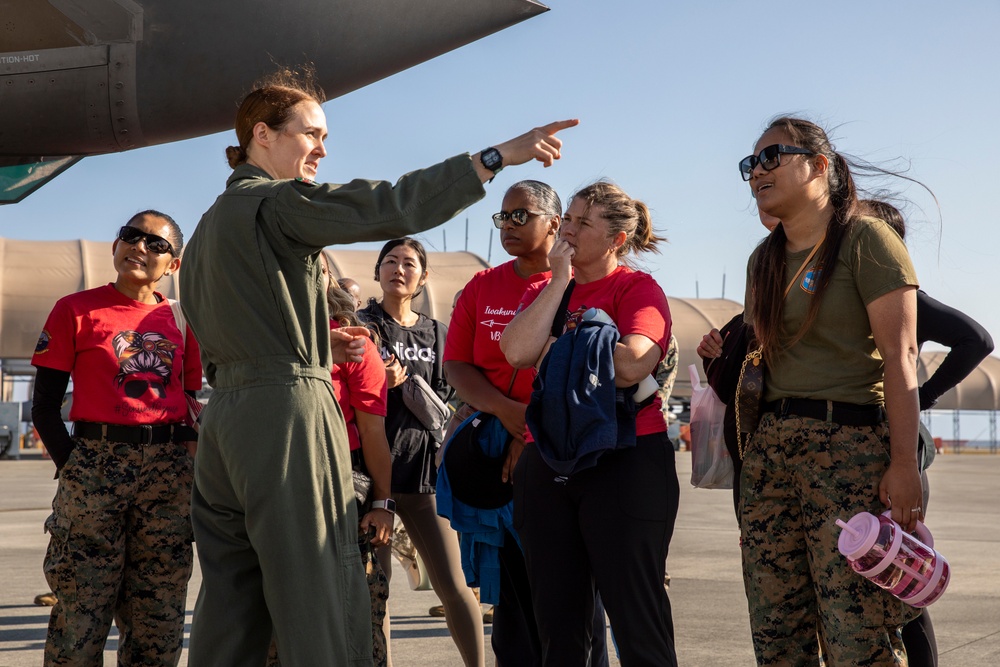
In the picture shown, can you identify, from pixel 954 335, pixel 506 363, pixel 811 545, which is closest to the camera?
pixel 811 545

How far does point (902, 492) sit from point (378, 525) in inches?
69.4

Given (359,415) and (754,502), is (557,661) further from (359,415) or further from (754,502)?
(359,415)

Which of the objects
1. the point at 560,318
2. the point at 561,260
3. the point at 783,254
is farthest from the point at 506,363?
the point at 783,254

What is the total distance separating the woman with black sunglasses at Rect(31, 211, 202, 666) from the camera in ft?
11.7

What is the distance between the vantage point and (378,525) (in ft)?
11.9

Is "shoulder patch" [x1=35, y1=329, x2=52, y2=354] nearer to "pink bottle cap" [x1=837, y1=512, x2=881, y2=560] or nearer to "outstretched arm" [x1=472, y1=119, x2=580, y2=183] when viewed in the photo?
"outstretched arm" [x1=472, y1=119, x2=580, y2=183]

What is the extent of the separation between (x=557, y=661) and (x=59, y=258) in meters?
28.4

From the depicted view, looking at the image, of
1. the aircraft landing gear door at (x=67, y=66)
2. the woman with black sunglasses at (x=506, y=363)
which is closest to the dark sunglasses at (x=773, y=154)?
the woman with black sunglasses at (x=506, y=363)

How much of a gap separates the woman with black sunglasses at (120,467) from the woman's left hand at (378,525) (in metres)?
0.66

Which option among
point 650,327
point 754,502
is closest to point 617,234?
point 650,327

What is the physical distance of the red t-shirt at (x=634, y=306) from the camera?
10.6ft

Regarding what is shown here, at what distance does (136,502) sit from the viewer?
3668mm

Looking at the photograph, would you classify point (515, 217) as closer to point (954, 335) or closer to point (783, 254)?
point (783, 254)

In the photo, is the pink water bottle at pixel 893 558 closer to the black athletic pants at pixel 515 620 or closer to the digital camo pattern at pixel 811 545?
the digital camo pattern at pixel 811 545
